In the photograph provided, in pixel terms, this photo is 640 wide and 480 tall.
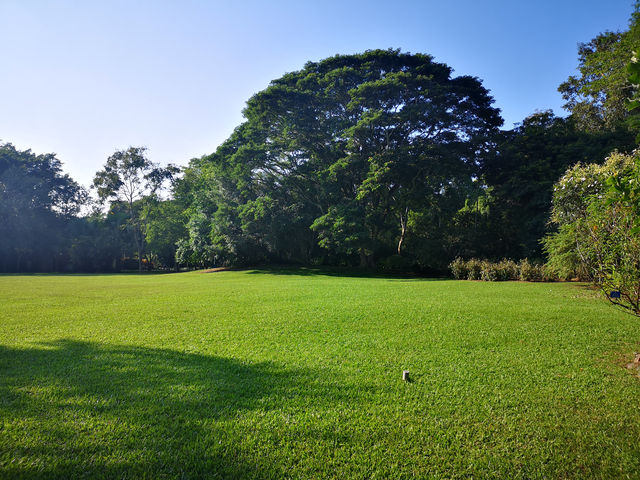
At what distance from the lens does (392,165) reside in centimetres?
2073

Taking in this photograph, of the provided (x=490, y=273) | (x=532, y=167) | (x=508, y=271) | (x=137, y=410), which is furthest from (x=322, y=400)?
(x=532, y=167)

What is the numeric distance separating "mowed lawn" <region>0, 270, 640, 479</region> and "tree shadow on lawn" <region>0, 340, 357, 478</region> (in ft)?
0.05

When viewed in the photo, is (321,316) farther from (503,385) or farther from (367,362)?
(503,385)

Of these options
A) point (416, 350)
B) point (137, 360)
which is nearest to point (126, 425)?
point (137, 360)

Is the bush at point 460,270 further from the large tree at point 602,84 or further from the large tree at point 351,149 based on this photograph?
the large tree at point 602,84

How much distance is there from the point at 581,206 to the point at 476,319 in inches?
359

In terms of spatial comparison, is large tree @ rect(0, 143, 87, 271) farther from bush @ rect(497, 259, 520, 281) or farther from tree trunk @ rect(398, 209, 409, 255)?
bush @ rect(497, 259, 520, 281)

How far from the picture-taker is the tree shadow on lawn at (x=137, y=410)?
2277 mm

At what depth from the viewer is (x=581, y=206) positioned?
12391 mm

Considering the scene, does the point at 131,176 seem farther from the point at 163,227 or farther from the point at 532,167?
the point at 532,167

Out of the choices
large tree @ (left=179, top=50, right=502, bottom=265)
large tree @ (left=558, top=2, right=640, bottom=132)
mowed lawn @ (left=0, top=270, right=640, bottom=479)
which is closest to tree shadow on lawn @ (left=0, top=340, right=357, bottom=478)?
mowed lawn @ (left=0, top=270, right=640, bottom=479)

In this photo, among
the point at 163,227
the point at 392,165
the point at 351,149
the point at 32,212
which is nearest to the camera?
the point at 392,165

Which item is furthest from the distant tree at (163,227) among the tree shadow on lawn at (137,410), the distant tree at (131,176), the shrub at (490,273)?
the tree shadow on lawn at (137,410)

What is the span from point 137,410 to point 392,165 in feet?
65.0
